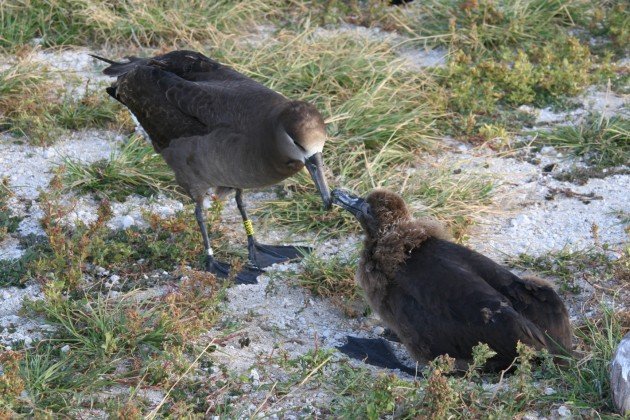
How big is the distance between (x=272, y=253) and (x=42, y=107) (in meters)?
2.45

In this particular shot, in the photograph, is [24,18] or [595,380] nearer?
[595,380]

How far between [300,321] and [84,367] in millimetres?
1372

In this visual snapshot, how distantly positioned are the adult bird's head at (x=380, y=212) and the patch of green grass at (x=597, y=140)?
2.39 m

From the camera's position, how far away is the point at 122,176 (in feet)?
23.2

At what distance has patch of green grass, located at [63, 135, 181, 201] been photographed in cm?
698

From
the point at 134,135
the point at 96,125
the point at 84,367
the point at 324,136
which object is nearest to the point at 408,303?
the point at 324,136

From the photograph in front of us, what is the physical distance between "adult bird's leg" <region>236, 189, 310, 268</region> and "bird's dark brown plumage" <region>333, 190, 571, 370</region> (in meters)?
0.98

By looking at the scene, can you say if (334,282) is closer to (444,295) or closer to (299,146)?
(299,146)

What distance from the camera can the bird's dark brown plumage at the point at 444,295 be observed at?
4.82 meters

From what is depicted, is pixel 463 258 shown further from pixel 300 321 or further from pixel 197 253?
pixel 197 253

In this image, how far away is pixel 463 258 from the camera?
5.23 metres

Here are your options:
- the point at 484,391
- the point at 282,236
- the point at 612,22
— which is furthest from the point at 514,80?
the point at 484,391

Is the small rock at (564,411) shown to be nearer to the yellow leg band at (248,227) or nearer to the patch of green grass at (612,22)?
the yellow leg band at (248,227)

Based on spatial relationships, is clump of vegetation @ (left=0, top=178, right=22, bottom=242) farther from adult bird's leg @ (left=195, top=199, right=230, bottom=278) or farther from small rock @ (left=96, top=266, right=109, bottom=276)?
adult bird's leg @ (left=195, top=199, right=230, bottom=278)
